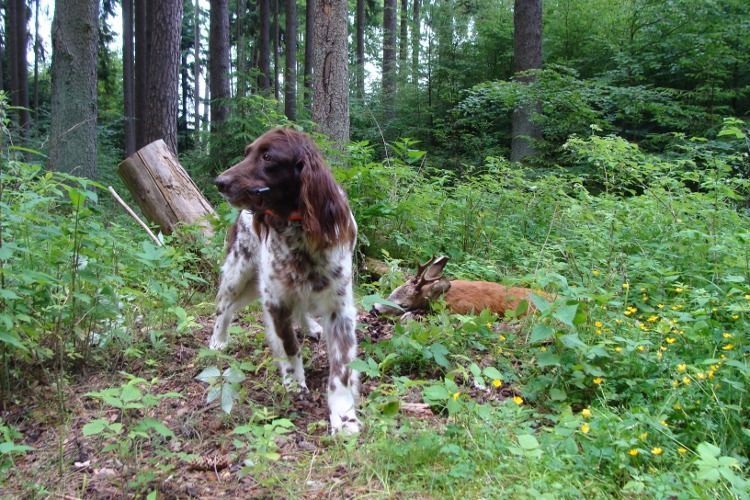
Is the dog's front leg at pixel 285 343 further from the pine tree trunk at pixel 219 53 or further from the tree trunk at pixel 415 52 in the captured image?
the pine tree trunk at pixel 219 53

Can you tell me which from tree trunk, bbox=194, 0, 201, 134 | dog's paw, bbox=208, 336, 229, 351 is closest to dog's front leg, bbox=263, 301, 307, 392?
dog's paw, bbox=208, 336, 229, 351

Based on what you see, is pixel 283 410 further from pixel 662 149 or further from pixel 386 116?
pixel 386 116

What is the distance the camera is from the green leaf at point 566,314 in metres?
3.09

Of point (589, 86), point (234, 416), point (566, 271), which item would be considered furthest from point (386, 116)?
point (234, 416)

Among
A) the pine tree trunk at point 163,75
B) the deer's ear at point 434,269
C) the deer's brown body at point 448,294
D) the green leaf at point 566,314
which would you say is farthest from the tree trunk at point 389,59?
the green leaf at point 566,314

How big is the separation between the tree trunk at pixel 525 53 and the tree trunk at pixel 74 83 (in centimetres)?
778

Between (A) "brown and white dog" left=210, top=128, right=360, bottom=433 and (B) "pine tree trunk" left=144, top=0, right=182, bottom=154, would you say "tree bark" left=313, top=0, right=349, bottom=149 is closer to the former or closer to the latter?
(B) "pine tree trunk" left=144, top=0, right=182, bottom=154

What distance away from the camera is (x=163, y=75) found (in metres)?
9.75

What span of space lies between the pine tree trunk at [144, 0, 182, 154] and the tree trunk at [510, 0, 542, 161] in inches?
254

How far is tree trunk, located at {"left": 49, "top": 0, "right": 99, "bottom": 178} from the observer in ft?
30.4

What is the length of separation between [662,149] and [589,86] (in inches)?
78.7

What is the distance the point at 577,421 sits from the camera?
266 centimetres

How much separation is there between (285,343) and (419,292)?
1.51 metres

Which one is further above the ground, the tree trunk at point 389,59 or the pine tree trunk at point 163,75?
the tree trunk at point 389,59
